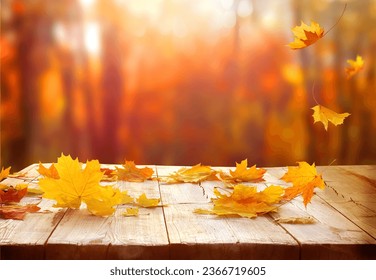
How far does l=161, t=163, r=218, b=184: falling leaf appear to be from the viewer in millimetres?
1852

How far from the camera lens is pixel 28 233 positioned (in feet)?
3.89

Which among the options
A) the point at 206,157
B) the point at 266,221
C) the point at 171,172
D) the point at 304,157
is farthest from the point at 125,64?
the point at 266,221

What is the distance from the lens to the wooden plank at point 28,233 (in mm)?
1097

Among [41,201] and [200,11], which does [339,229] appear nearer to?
[41,201]

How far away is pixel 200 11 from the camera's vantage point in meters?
3.92

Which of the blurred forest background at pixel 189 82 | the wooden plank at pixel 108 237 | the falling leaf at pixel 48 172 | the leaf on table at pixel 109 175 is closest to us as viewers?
the wooden plank at pixel 108 237

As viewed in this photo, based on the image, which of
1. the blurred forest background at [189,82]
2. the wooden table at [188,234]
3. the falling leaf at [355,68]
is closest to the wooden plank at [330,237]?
the wooden table at [188,234]

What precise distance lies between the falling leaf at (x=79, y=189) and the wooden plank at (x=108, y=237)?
28 millimetres

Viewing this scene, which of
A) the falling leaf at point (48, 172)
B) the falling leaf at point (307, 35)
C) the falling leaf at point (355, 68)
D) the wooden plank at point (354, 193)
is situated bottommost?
the wooden plank at point (354, 193)

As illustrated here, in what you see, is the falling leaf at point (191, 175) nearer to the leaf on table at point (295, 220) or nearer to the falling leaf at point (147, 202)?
the falling leaf at point (147, 202)

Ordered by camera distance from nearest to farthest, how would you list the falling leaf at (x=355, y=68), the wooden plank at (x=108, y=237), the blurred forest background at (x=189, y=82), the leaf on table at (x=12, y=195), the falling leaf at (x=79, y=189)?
1. the wooden plank at (x=108, y=237)
2. the falling leaf at (x=79, y=189)
3. the leaf on table at (x=12, y=195)
4. the falling leaf at (x=355, y=68)
5. the blurred forest background at (x=189, y=82)

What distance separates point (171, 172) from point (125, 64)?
2084 millimetres

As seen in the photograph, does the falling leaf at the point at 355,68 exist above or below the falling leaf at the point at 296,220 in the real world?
above

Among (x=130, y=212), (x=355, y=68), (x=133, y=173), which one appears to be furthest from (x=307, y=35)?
(x=355, y=68)
